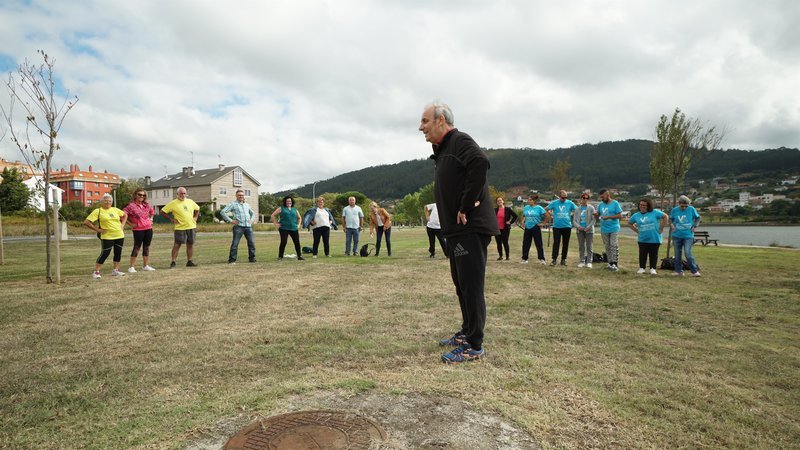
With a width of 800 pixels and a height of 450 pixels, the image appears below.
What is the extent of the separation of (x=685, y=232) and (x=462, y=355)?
28.7 ft

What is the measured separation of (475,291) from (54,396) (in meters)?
Answer: 3.34

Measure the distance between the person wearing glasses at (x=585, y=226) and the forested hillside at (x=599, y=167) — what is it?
331ft

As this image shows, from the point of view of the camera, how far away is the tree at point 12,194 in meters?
40.2

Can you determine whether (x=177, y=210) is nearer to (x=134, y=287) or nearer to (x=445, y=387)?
(x=134, y=287)

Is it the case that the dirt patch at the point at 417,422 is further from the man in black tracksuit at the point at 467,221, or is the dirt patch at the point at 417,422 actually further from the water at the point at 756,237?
the water at the point at 756,237

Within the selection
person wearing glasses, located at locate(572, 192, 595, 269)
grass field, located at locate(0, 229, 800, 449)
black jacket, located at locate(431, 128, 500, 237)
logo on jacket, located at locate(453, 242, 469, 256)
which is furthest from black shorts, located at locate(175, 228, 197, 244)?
person wearing glasses, located at locate(572, 192, 595, 269)

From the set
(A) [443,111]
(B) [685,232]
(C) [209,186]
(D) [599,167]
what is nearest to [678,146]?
(B) [685,232]

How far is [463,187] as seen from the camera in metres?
3.77

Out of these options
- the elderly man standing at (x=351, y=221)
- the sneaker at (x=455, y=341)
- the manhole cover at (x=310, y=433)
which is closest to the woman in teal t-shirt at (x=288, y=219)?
the elderly man standing at (x=351, y=221)

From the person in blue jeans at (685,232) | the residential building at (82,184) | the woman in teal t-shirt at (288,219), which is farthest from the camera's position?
the residential building at (82,184)

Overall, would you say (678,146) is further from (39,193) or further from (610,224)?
(39,193)

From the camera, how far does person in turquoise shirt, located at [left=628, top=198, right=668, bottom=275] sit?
1009cm

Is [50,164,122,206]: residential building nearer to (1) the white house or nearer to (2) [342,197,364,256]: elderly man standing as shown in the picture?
(1) the white house

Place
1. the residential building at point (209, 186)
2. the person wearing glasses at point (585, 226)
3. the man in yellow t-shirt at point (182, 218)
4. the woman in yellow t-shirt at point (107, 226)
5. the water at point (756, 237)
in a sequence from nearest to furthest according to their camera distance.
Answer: the woman in yellow t-shirt at point (107, 226) < the man in yellow t-shirt at point (182, 218) < the person wearing glasses at point (585, 226) < the water at point (756, 237) < the residential building at point (209, 186)
